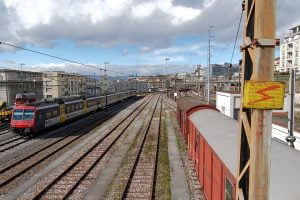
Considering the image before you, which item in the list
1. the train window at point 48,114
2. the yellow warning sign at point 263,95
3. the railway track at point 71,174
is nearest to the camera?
the yellow warning sign at point 263,95

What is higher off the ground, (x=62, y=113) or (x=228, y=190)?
(x=228, y=190)

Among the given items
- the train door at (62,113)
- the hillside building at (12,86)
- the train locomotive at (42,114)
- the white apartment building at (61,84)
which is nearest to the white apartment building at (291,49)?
the white apartment building at (61,84)

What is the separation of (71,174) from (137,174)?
12.2 feet

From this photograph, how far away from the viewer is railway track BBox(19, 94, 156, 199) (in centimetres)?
1388

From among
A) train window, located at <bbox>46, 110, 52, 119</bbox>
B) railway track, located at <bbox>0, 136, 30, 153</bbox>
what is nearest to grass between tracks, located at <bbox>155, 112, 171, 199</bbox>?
railway track, located at <bbox>0, 136, 30, 153</bbox>

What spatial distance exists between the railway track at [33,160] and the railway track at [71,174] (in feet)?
4.31

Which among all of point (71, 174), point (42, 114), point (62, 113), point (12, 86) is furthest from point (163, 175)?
point (12, 86)

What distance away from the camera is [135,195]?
13570 millimetres

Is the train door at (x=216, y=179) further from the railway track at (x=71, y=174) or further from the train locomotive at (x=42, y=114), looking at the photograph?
the train locomotive at (x=42, y=114)

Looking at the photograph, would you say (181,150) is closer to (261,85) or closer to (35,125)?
(35,125)

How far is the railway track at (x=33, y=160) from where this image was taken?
1580 cm

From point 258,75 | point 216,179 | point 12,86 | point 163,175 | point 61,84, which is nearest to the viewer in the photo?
point 258,75

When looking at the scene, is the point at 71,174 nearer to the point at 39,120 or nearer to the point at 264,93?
the point at 39,120

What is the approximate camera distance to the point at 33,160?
19719 mm
